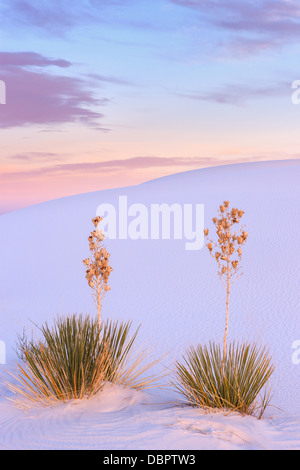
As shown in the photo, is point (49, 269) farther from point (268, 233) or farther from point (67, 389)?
point (67, 389)

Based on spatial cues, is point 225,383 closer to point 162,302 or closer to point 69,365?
point 69,365

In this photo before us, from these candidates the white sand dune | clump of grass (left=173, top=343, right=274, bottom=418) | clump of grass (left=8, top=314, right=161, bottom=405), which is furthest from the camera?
clump of grass (left=8, top=314, right=161, bottom=405)

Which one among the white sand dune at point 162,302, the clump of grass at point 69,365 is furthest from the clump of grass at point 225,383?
the clump of grass at point 69,365

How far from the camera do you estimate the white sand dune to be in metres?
4.60

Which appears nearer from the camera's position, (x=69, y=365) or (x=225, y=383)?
(x=225, y=383)

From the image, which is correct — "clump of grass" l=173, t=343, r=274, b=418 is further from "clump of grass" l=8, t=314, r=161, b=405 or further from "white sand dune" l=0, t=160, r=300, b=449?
"clump of grass" l=8, t=314, r=161, b=405

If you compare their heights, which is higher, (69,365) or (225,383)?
(69,365)

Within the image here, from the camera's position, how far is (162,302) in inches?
531

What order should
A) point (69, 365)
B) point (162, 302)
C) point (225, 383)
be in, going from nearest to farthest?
point (225, 383) → point (69, 365) → point (162, 302)

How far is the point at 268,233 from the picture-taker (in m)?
18.9

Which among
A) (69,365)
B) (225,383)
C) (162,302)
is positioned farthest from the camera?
(162,302)

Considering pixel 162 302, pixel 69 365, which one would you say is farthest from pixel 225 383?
pixel 162 302

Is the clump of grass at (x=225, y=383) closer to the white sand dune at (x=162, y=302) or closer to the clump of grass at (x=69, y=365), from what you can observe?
the white sand dune at (x=162, y=302)

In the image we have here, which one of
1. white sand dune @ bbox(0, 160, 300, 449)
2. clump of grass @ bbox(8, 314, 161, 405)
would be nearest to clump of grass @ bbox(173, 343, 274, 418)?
white sand dune @ bbox(0, 160, 300, 449)
